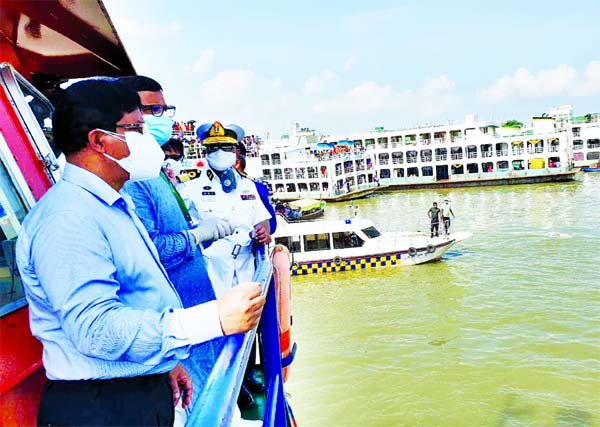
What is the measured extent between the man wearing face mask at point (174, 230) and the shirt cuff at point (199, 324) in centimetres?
81

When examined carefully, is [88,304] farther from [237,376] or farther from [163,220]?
[163,220]

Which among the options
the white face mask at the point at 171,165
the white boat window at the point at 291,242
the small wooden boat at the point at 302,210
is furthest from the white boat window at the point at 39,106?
the small wooden boat at the point at 302,210

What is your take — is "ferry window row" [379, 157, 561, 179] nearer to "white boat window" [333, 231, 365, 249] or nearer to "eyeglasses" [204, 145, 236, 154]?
"white boat window" [333, 231, 365, 249]

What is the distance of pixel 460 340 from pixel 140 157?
9.37 metres

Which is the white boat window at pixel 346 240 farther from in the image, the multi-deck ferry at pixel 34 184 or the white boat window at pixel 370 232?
the multi-deck ferry at pixel 34 184

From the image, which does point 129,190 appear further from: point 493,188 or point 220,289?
point 493,188

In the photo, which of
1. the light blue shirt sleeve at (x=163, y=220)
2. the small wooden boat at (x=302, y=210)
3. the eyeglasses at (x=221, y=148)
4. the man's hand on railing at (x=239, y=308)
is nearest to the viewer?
the man's hand on railing at (x=239, y=308)

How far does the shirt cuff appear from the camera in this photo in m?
1.10

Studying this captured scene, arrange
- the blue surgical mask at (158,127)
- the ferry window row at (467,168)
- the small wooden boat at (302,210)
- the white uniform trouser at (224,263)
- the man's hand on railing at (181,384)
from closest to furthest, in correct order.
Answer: the man's hand on railing at (181,384) → the blue surgical mask at (158,127) → the white uniform trouser at (224,263) → the small wooden boat at (302,210) → the ferry window row at (467,168)

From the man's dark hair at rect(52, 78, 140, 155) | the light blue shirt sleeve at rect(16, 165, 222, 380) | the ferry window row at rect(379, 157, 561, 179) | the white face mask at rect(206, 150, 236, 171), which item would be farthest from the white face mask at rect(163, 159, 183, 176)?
the ferry window row at rect(379, 157, 561, 179)

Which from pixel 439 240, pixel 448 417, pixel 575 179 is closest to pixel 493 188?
pixel 575 179

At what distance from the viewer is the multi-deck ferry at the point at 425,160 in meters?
36.8

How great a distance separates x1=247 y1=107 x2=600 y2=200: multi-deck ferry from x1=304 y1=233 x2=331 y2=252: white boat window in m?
20.5

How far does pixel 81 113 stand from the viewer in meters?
1.23
